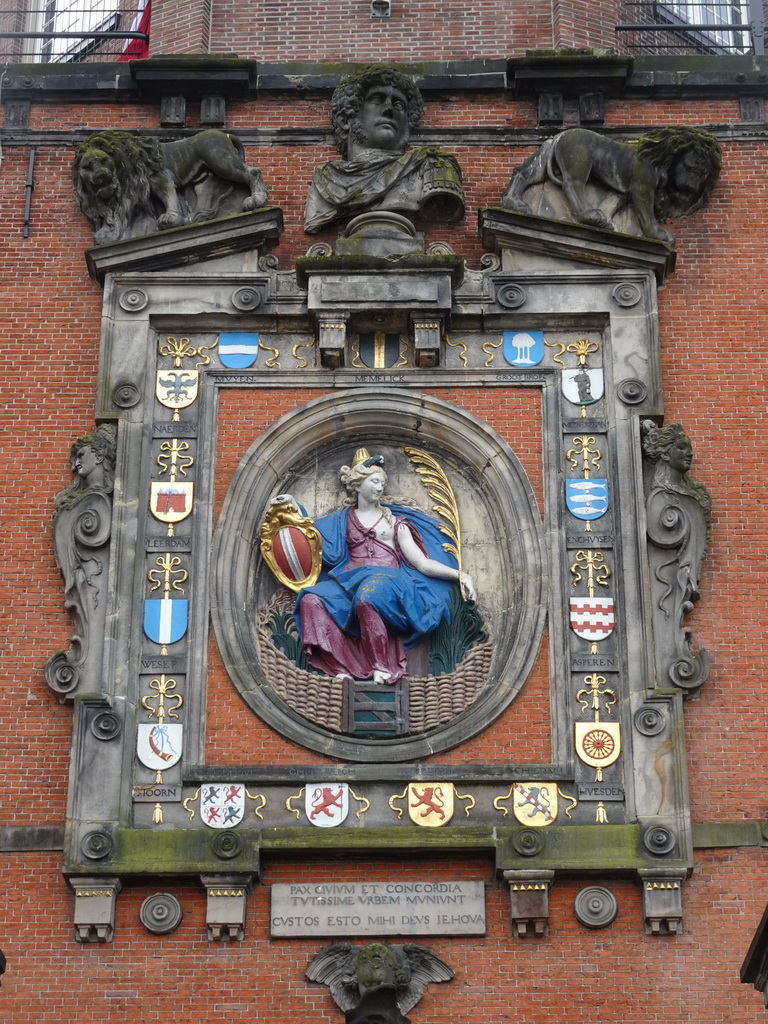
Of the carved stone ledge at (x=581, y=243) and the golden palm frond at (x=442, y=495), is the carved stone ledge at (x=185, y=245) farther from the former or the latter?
the golden palm frond at (x=442, y=495)

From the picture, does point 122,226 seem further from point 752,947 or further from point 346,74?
point 752,947

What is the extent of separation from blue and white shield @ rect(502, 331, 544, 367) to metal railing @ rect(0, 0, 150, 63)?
19.1 feet

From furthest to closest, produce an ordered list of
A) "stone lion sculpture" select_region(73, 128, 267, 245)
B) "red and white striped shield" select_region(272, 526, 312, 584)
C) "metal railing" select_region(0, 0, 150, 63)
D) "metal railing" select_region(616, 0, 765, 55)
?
"metal railing" select_region(0, 0, 150, 63) → "metal railing" select_region(616, 0, 765, 55) → "stone lion sculpture" select_region(73, 128, 267, 245) → "red and white striped shield" select_region(272, 526, 312, 584)

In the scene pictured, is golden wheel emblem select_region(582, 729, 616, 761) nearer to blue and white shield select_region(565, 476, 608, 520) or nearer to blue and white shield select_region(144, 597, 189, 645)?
blue and white shield select_region(565, 476, 608, 520)

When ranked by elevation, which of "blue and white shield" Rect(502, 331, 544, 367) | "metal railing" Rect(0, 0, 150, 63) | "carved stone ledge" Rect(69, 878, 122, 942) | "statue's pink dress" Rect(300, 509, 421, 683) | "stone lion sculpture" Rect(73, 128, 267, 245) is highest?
"metal railing" Rect(0, 0, 150, 63)

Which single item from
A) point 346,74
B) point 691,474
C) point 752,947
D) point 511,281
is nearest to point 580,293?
point 511,281

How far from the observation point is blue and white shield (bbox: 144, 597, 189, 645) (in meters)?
19.2

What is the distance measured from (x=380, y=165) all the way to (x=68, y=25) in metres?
5.59

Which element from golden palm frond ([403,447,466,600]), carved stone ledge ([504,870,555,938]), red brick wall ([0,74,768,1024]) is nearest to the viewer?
red brick wall ([0,74,768,1024])

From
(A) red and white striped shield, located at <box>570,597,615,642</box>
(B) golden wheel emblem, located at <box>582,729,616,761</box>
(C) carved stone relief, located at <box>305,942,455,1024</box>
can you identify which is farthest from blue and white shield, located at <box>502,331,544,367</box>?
(C) carved stone relief, located at <box>305,942,455,1024</box>

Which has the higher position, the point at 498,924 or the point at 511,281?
the point at 511,281

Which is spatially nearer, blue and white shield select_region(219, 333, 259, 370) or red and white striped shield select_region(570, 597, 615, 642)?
red and white striped shield select_region(570, 597, 615, 642)

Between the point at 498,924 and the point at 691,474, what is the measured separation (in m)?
4.30

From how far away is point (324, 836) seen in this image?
18297 mm
